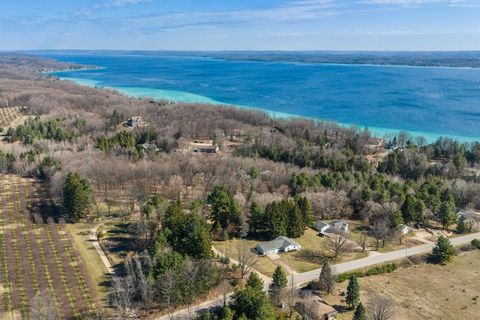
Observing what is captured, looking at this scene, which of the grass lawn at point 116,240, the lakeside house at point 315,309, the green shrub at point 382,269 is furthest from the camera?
the grass lawn at point 116,240

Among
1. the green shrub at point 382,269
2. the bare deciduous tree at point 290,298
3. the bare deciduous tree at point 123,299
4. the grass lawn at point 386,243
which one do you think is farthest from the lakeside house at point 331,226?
the bare deciduous tree at point 123,299

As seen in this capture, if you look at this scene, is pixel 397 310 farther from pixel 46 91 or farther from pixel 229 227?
pixel 46 91

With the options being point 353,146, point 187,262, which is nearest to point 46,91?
point 353,146

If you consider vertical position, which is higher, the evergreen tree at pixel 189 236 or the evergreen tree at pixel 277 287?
the evergreen tree at pixel 189 236

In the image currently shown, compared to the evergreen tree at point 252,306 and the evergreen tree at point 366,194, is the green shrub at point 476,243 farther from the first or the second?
the evergreen tree at point 252,306

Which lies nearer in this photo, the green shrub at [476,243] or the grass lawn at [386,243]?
the grass lawn at [386,243]

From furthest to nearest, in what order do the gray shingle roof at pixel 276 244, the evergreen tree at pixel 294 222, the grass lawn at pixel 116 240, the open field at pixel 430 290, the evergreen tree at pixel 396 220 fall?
1. the evergreen tree at pixel 396 220
2. the evergreen tree at pixel 294 222
3. the gray shingle roof at pixel 276 244
4. the grass lawn at pixel 116 240
5. the open field at pixel 430 290
